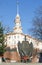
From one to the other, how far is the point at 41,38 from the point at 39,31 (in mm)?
1456

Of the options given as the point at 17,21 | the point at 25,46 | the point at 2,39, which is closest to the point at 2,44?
the point at 2,39

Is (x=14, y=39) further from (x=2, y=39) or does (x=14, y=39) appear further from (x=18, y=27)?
(x=2, y=39)

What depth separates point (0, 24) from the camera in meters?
40.6

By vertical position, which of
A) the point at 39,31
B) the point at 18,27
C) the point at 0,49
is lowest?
the point at 0,49

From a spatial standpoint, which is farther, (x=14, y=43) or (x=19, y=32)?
(x=19, y=32)

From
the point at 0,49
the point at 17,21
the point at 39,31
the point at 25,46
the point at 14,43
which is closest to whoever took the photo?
the point at 0,49

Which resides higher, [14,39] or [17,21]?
[17,21]

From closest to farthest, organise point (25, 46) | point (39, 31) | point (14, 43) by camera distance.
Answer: point (25, 46), point (39, 31), point (14, 43)

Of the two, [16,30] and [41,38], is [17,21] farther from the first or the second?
[41,38]

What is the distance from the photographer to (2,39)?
40.0m

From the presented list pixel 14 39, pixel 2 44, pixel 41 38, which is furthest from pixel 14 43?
pixel 2 44

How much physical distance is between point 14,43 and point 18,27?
11565 millimetres

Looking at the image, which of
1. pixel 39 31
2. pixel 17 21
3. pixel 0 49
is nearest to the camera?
pixel 0 49

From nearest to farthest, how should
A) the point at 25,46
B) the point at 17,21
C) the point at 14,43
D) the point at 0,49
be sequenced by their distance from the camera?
the point at 0,49
the point at 25,46
the point at 14,43
the point at 17,21
